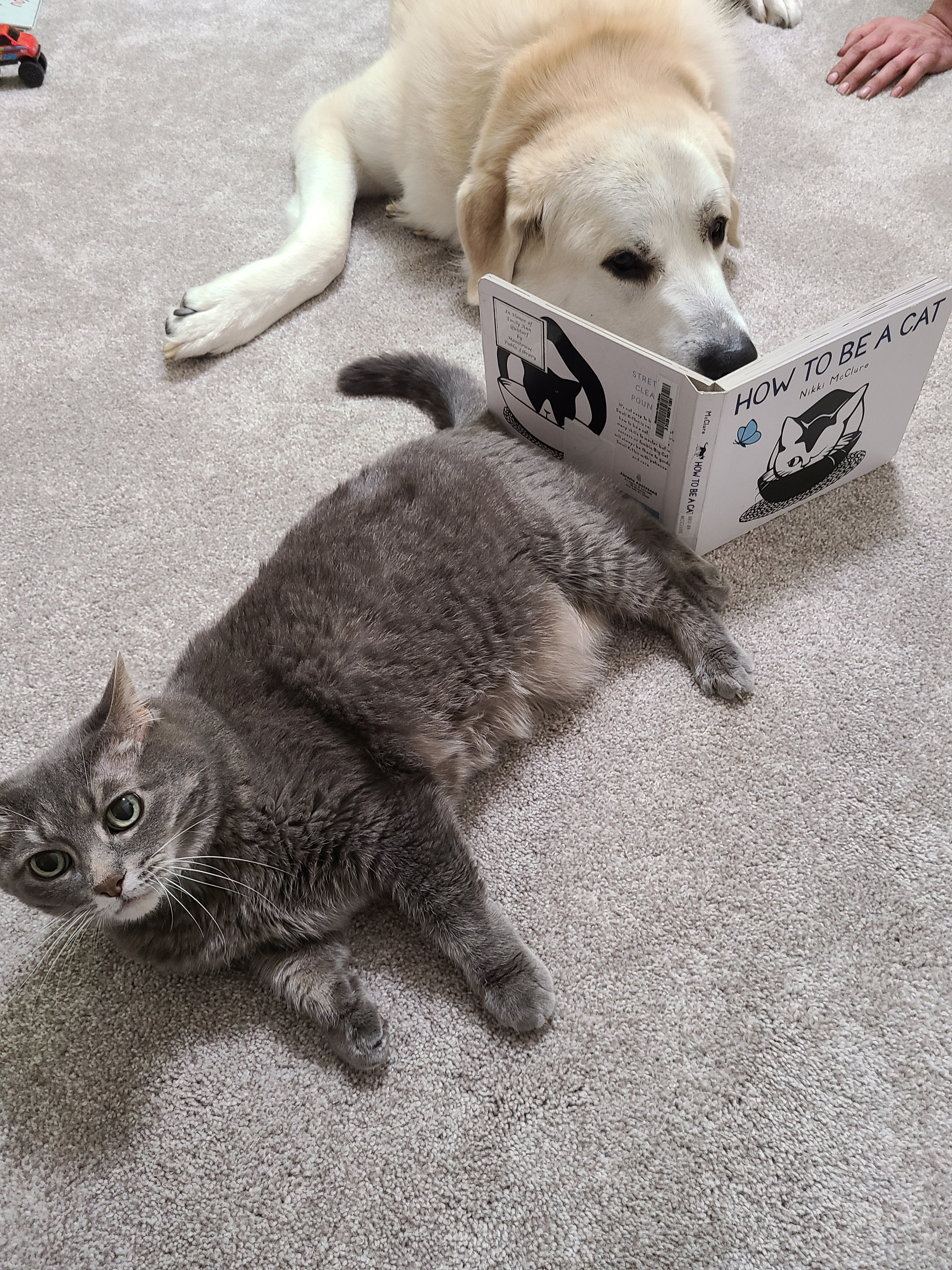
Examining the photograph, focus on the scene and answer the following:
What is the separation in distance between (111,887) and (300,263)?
133 cm

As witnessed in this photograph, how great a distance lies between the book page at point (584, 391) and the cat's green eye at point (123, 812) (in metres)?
0.82

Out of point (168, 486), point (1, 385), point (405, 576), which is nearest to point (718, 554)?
point (405, 576)

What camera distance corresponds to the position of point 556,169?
4.24 ft

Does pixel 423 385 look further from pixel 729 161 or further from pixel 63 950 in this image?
pixel 63 950

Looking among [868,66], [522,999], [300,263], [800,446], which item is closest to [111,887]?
[522,999]

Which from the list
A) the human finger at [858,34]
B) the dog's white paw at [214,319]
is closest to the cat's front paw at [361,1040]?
the dog's white paw at [214,319]

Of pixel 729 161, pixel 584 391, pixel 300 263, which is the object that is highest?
pixel 729 161

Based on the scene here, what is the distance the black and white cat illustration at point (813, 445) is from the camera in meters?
1.17

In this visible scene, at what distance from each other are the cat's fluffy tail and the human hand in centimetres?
139

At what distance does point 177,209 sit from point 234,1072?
187cm

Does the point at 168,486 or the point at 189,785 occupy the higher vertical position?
the point at 189,785

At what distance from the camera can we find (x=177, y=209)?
195cm

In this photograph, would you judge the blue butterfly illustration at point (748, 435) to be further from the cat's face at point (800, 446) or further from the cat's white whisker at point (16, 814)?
the cat's white whisker at point (16, 814)

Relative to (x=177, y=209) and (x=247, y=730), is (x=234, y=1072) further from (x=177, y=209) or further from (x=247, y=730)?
(x=177, y=209)
